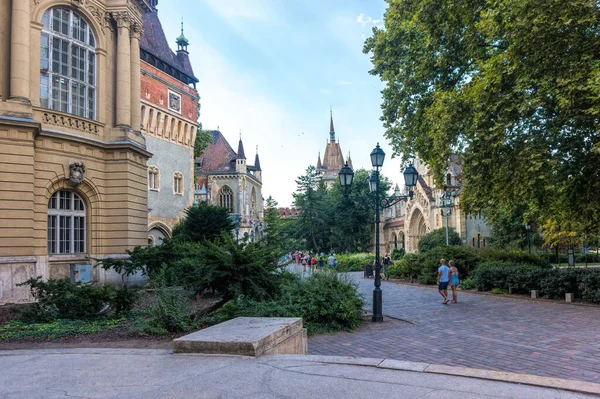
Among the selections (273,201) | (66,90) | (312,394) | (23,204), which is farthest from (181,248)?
(273,201)

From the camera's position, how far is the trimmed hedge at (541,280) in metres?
15.0

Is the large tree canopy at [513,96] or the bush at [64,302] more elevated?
the large tree canopy at [513,96]

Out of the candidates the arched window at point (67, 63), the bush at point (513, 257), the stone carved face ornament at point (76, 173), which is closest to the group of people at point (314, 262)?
the bush at point (513, 257)

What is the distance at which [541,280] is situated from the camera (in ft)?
54.8

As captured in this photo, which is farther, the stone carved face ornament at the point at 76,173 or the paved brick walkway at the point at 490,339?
the stone carved face ornament at the point at 76,173

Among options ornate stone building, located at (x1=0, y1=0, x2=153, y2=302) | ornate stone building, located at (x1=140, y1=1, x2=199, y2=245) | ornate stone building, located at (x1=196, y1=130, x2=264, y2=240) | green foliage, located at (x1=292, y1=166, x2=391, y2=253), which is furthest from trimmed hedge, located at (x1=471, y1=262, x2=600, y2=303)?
ornate stone building, located at (x1=196, y1=130, x2=264, y2=240)

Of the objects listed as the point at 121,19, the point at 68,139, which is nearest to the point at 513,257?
the point at 68,139

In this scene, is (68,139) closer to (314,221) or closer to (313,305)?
(313,305)

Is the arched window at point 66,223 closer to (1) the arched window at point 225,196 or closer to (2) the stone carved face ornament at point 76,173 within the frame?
(2) the stone carved face ornament at point 76,173

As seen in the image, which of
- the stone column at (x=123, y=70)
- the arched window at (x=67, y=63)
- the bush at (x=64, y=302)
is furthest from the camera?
the stone column at (x=123, y=70)

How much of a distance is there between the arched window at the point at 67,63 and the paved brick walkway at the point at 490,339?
1411cm

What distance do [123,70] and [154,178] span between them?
20944mm

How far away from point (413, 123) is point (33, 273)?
15028 millimetres

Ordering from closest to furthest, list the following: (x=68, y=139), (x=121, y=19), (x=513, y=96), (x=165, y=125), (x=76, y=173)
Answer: (x=513, y=96)
(x=68, y=139)
(x=76, y=173)
(x=121, y=19)
(x=165, y=125)
